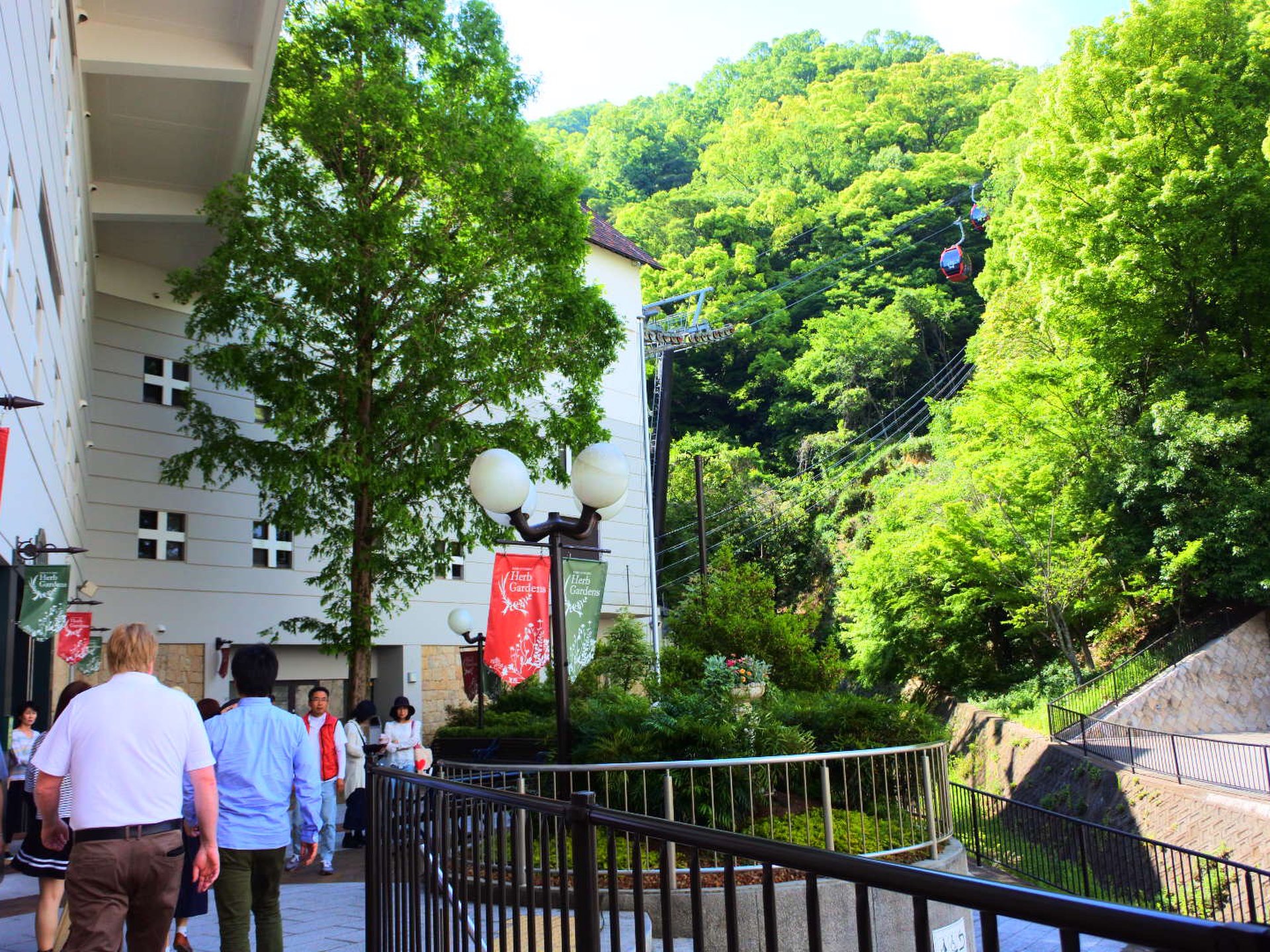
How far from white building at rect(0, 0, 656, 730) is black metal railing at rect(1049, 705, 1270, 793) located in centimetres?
1544

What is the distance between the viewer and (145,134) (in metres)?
16.8

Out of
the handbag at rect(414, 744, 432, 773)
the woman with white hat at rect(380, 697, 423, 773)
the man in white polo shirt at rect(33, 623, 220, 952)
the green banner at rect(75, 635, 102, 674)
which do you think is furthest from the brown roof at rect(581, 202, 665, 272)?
the man in white polo shirt at rect(33, 623, 220, 952)

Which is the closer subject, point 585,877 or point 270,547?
point 585,877

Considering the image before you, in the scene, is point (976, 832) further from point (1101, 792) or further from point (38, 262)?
point (38, 262)

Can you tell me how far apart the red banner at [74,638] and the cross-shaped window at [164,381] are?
305 inches

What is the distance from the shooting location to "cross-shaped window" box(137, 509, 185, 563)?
21.7m

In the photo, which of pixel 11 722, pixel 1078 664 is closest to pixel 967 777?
pixel 1078 664

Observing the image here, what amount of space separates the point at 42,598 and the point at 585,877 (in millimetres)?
9295

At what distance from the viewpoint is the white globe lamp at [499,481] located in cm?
869

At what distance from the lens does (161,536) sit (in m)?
21.9

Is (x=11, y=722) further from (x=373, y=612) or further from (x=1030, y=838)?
(x=1030, y=838)

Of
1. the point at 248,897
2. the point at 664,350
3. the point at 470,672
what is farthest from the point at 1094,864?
the point at 664,350

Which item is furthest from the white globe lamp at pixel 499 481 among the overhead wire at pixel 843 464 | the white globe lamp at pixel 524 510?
the overhead wire at pixel 843 464

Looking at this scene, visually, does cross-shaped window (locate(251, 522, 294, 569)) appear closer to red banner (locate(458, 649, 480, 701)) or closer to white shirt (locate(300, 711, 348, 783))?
red banner (locate(458, 649, 480, 701))
